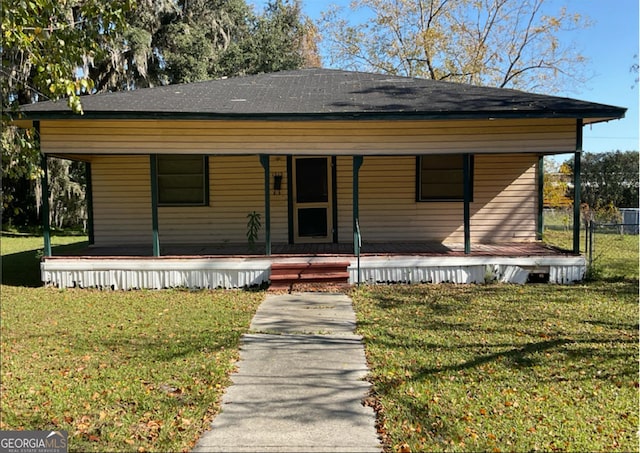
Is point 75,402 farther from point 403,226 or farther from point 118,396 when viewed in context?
point 403,226

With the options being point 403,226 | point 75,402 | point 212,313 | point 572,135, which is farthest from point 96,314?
point 572,135

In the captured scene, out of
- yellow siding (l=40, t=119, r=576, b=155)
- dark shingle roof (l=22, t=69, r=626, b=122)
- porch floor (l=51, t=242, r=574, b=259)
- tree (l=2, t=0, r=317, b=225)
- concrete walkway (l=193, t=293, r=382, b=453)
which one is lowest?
concrete walkway (l=193, t=293, r=382, b=453)

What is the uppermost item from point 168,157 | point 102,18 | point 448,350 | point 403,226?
point 102,18

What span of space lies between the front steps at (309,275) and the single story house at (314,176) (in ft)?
0.56

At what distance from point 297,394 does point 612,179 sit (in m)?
30.0

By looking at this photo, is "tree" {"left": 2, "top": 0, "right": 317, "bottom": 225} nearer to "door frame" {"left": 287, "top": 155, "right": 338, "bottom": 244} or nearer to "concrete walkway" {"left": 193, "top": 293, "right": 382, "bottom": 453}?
"door frame" {"left": 287, "top": 155, "right": 338, "bottom": 244}

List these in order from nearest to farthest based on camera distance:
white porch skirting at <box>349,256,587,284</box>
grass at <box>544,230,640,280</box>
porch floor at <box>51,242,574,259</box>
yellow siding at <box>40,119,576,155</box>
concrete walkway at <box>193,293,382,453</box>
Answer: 1. concrete walkway at <box>193,293,382,453</box>
2. yellow siding at <box>40,119,576,155</box>
3. white porch skirting at <box>349,256,587,284</box>
4. porch floor at <box>51,242,574,259</box>
5. grass at <box>544,230,640,280</box>

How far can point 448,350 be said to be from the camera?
5316 mm

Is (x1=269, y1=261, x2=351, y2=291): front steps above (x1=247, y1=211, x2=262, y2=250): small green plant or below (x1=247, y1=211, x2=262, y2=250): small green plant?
below

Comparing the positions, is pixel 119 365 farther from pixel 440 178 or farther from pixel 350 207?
pixel 440 178

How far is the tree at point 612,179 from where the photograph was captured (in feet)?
91.2

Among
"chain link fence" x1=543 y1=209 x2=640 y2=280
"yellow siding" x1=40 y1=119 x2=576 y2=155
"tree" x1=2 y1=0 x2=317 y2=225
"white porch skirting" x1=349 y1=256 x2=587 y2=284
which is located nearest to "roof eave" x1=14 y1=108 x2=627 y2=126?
"yellow siding" x1=40 y1=119 x2=576 y2=155

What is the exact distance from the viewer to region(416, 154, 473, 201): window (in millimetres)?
10875

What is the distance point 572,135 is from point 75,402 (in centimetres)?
870
